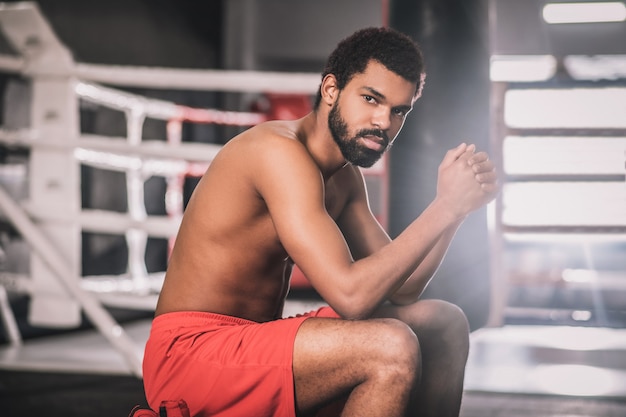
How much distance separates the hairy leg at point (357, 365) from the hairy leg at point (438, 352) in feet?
0.74

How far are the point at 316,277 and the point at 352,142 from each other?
0.88 ft

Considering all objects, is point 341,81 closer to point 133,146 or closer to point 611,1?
point 133,146

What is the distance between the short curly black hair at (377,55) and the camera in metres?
1.40

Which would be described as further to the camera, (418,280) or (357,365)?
(418,280)

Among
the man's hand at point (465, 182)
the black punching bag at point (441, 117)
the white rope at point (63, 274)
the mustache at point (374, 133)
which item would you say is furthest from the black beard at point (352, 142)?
the white rope at point (63, 274)

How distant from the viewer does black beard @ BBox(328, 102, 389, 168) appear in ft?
4.58

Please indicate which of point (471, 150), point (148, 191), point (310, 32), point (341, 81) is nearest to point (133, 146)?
point (341, 81)

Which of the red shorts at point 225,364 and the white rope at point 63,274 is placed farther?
the white rope at point 63,274

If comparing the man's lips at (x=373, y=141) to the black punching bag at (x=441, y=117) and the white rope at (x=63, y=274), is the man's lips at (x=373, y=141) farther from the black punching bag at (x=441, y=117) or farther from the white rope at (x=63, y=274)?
the white rope at (x=63, y=274)

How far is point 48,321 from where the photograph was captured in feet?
9.01

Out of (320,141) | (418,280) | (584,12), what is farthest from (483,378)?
(584,12)

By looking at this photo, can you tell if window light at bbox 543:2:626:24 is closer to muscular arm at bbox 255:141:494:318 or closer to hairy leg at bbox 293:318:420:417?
muscular arm at bbox 255:141:494:318

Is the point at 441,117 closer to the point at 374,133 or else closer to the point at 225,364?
the point at 374,133

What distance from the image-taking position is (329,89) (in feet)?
4.76
